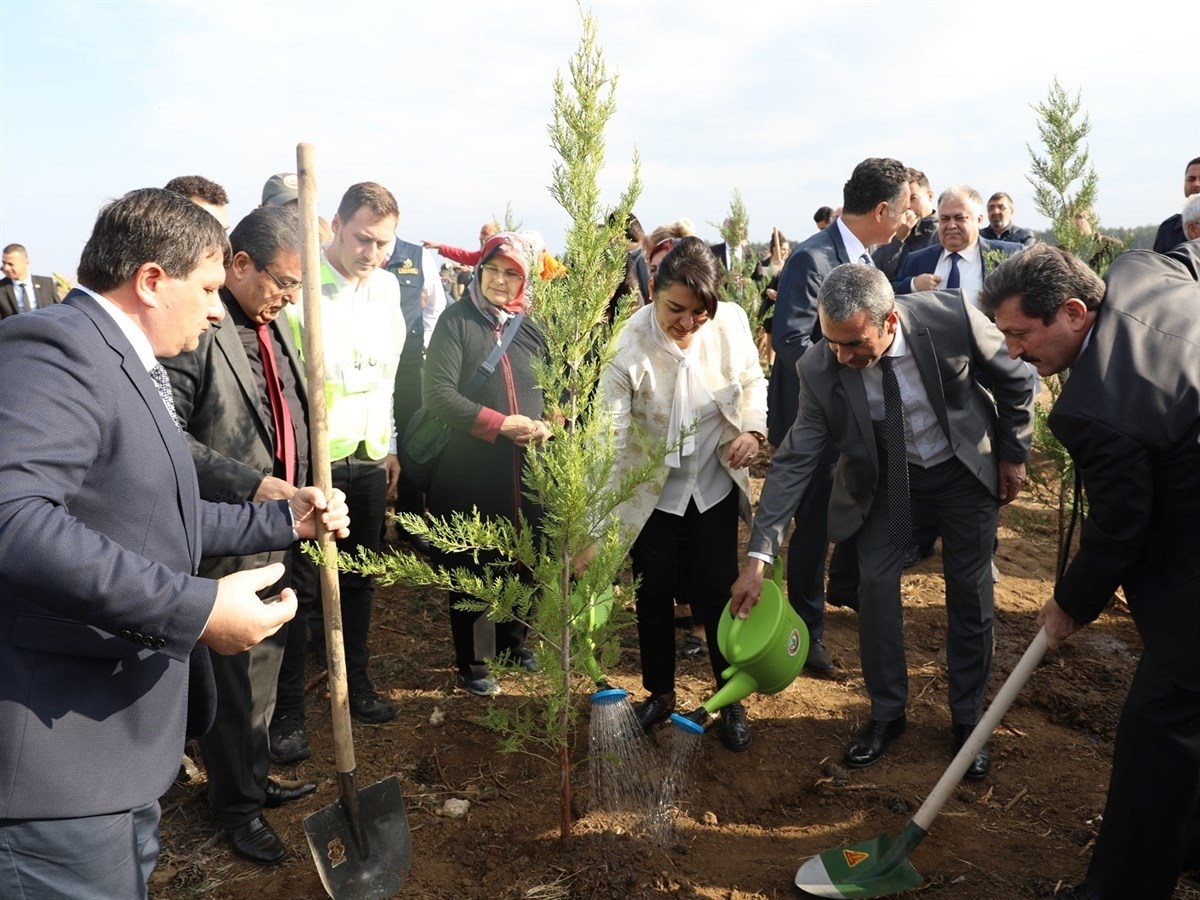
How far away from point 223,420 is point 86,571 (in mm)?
1572

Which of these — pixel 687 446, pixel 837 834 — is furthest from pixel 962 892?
pixel 687 446

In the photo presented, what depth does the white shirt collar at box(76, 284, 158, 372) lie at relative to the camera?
6.26ft

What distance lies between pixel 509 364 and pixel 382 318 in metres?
0.65

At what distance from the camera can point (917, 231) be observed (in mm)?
8086

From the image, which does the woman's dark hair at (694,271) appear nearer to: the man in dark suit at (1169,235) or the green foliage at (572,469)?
the green foliage at (572,469)

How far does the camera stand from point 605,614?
356cm

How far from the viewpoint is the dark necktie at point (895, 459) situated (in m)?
3.92

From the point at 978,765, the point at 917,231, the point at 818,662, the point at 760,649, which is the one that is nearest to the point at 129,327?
the point at 760,649

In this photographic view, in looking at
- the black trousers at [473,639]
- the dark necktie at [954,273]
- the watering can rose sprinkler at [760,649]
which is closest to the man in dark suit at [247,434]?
the black trousers at [473,639]

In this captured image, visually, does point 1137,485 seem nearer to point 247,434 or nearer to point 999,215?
point 247,434

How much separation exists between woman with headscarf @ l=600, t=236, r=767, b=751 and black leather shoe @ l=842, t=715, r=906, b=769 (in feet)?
1.65

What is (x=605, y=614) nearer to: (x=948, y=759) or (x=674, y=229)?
(x=948, y=759)

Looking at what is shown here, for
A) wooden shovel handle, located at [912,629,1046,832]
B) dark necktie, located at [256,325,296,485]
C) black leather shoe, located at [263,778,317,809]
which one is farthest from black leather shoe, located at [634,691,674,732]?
dark necktie, located at [256,325,296,485]

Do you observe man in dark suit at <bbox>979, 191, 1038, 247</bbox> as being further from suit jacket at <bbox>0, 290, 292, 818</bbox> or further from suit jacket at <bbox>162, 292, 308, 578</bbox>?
suit jacket at <bbox>0, 290, 292, 818</bbox>
